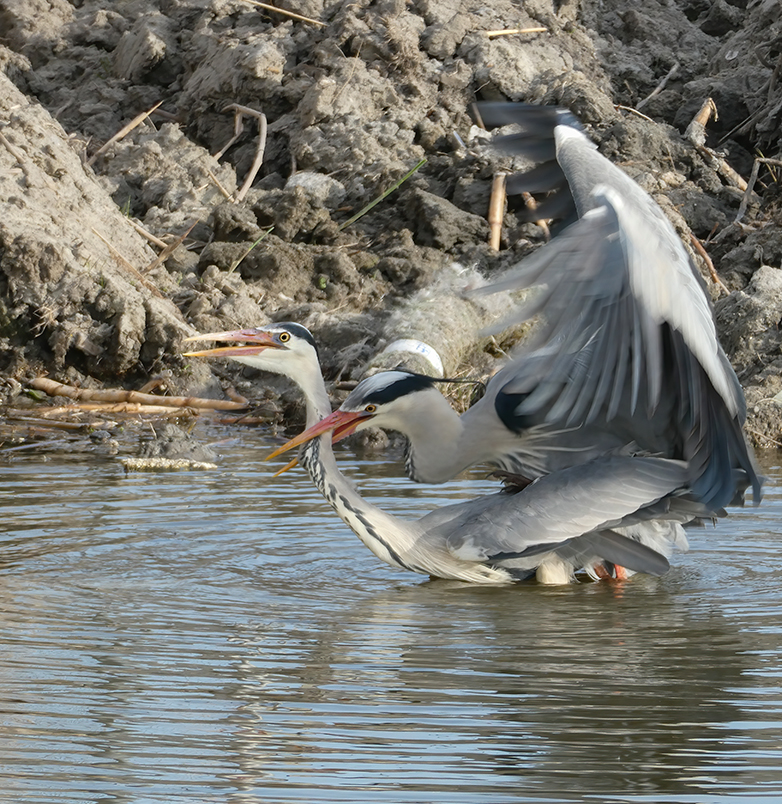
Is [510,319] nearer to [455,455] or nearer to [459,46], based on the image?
[455,455]

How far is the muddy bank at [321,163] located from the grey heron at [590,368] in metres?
3.57

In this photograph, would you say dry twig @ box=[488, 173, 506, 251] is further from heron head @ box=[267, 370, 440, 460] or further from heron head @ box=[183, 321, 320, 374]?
heron head @ box=[267, 370, 440, 460]

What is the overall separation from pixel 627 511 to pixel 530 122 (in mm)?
1885

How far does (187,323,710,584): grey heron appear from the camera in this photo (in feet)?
18.8

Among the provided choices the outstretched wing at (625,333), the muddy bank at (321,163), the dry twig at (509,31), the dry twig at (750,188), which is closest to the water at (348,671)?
the outstretched wing at (625,333)

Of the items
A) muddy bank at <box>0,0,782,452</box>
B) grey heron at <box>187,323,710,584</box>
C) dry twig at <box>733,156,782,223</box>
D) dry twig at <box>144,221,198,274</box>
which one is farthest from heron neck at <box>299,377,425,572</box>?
dry twig at <box>733,156,782,223</box>

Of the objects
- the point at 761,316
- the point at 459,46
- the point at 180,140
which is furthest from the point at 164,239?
the point at 761,316

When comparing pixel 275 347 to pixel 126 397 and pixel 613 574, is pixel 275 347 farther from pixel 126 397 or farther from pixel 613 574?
pixel 126 397

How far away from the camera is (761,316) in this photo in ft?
32.7

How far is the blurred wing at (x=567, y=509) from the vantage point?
5.73 meters

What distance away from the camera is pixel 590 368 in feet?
15.9

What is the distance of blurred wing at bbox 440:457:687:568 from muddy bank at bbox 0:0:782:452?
12.3ft

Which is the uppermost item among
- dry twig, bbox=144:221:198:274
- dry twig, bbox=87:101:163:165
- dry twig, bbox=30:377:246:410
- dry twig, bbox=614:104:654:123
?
dry twig, bbox=614:104:654:123

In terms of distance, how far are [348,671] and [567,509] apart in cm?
155
